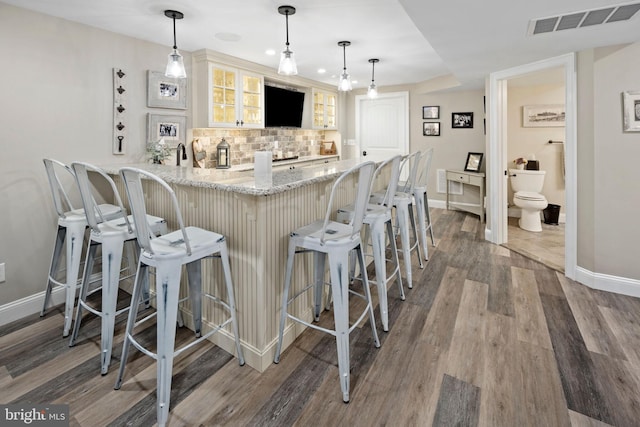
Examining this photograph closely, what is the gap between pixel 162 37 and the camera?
3281 millimetres

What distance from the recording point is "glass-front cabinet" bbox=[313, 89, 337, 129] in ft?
20.1

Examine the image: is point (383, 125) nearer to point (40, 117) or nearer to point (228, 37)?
point (228, 37)

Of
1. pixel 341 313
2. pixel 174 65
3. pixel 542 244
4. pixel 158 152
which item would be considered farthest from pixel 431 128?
pixel 341 313

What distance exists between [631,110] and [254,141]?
13.8ft

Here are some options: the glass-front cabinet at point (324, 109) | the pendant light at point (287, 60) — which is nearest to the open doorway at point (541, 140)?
the glass-front cabinet at point (324, 109)

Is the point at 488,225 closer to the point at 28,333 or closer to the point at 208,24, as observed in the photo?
the point at 208,24

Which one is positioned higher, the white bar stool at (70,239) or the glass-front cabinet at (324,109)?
the glass-front cabinet at (324,109)

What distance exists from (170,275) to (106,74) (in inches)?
91.0

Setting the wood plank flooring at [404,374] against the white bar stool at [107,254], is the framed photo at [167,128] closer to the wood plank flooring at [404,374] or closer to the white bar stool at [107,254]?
the white bar stool at [107,254]

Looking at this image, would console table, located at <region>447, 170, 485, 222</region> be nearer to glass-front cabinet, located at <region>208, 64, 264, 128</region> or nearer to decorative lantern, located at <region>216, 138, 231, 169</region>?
glass-front cabinet, located at <region>208, 64, 264, 128</region>

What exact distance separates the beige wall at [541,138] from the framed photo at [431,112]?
3.76ft

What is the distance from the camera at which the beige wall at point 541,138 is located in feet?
17.0

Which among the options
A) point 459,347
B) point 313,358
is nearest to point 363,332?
point 313,358

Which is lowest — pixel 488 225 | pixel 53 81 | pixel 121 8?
pixel 488 225
